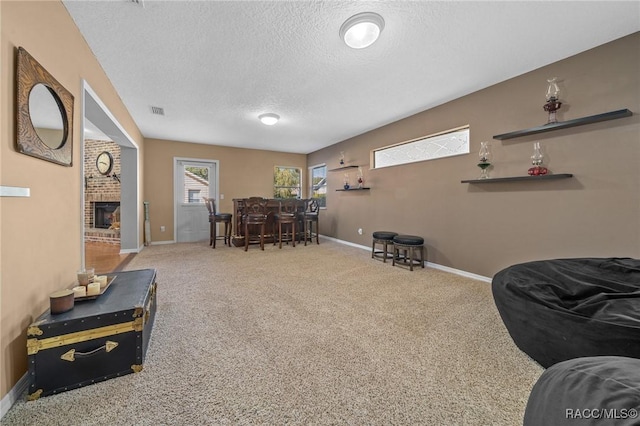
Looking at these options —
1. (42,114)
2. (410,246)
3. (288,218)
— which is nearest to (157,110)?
(42,114)

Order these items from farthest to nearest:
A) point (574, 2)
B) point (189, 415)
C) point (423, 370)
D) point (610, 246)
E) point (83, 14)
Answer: point (610, 246) < point (83, 14) < point (574, 2) < point (423, 370) < point (189, 415)

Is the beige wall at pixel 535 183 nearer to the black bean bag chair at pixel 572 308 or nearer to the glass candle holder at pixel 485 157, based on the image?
the glass candle holder at pixel 485 157

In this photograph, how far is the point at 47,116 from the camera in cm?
169

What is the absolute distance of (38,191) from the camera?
1.47 meters

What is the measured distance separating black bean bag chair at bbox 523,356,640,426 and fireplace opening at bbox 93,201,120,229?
7.80 meters

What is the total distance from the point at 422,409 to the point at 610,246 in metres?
2.53

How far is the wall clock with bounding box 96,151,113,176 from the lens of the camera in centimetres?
591

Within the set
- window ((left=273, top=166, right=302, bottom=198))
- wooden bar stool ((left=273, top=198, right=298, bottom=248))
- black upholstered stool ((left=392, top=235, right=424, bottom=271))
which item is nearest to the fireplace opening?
window ((left=273, top=166, right=302, bottom=198))

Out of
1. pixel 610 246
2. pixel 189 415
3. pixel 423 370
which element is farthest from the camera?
pixel 610 246

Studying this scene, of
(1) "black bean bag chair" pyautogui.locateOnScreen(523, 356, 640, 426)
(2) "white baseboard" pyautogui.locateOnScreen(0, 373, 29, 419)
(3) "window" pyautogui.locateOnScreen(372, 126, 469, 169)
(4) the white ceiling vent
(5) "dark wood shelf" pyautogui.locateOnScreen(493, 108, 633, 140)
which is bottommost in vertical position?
(2) "white baseboard" pyautogui.locateOnScreen(0, 373, 29, 419)

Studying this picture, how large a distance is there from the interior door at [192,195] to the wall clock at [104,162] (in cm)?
157

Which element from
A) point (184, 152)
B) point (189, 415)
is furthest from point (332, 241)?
point (189, 415)

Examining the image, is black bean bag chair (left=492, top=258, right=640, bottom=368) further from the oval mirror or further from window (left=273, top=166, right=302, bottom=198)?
window (left=273, top=166, right=302, bottom=198)

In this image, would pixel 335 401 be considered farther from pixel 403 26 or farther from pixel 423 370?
pixel 403 26
